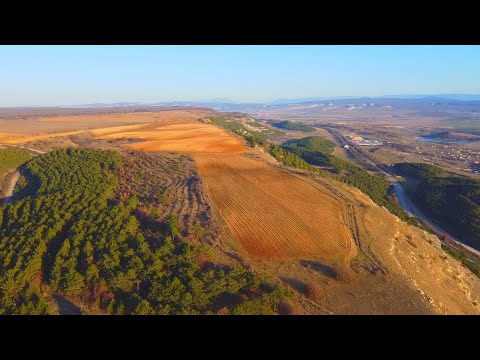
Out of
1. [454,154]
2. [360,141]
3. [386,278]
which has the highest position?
[386,278]

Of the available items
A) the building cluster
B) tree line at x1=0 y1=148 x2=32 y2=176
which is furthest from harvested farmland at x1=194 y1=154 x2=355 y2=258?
the building cluster

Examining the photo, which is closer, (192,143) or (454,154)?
(192,143)

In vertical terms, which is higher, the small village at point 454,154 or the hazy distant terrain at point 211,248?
the hazy distant terrain at point 211,248

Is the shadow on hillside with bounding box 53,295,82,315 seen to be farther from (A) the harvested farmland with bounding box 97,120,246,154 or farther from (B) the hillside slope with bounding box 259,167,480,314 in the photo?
(A) the harvested farmland with bounding box 97,120,246,154

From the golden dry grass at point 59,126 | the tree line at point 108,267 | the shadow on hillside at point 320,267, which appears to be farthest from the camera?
the golden dry grass at point 59,126

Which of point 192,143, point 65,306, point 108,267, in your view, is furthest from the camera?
point 192,143

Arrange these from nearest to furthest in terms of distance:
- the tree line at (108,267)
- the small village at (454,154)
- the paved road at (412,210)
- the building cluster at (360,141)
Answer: the tree line at (108,267) < the paved road at (412,210) < the small village at (454,154) < the building cluster at (360,141)

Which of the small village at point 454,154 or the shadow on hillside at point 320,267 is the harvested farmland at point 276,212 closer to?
the shadow on hillside at point 320,267

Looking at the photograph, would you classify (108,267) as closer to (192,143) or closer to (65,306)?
(65,306)

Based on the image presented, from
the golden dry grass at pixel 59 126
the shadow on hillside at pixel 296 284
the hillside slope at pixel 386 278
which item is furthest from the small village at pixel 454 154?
the shadow on hillside at pixel 296 284

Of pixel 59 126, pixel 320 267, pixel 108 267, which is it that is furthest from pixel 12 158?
pixel 59 126
